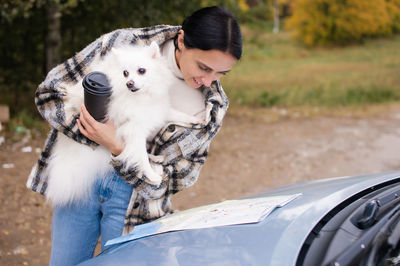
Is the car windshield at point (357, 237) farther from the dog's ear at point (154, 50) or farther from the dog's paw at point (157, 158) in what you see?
the dog's ear at point (154, 50)

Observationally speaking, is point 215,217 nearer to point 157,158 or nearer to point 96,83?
point 157,158

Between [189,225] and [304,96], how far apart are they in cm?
890

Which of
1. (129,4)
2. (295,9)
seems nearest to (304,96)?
(129,4)

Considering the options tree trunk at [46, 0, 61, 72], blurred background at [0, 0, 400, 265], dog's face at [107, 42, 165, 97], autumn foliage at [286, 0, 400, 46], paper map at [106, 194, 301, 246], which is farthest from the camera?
autumn foliage at [286, 0, 400, 46]

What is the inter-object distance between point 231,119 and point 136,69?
6.18 meters

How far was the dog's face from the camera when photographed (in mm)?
1840

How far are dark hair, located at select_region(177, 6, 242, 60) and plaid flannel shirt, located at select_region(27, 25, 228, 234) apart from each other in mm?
236

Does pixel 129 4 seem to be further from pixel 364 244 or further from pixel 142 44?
pixel 364 244

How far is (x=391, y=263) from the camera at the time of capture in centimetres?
125

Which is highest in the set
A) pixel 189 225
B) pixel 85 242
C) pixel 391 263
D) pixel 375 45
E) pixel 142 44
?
pixel 142 44

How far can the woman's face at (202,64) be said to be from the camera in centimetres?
174

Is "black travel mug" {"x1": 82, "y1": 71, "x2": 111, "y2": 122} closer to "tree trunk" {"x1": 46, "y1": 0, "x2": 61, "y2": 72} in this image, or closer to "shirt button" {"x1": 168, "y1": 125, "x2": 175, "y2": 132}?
"shirt button" {"x1": 168, "y1": 125, "x2": 175, "y2": 132}

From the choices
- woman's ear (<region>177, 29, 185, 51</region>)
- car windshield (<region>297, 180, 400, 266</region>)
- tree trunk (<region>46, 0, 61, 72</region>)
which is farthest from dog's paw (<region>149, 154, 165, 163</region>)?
tree trunk (<region>46, 0, 61, 72</region>)

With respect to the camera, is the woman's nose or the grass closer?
the woman's nose
